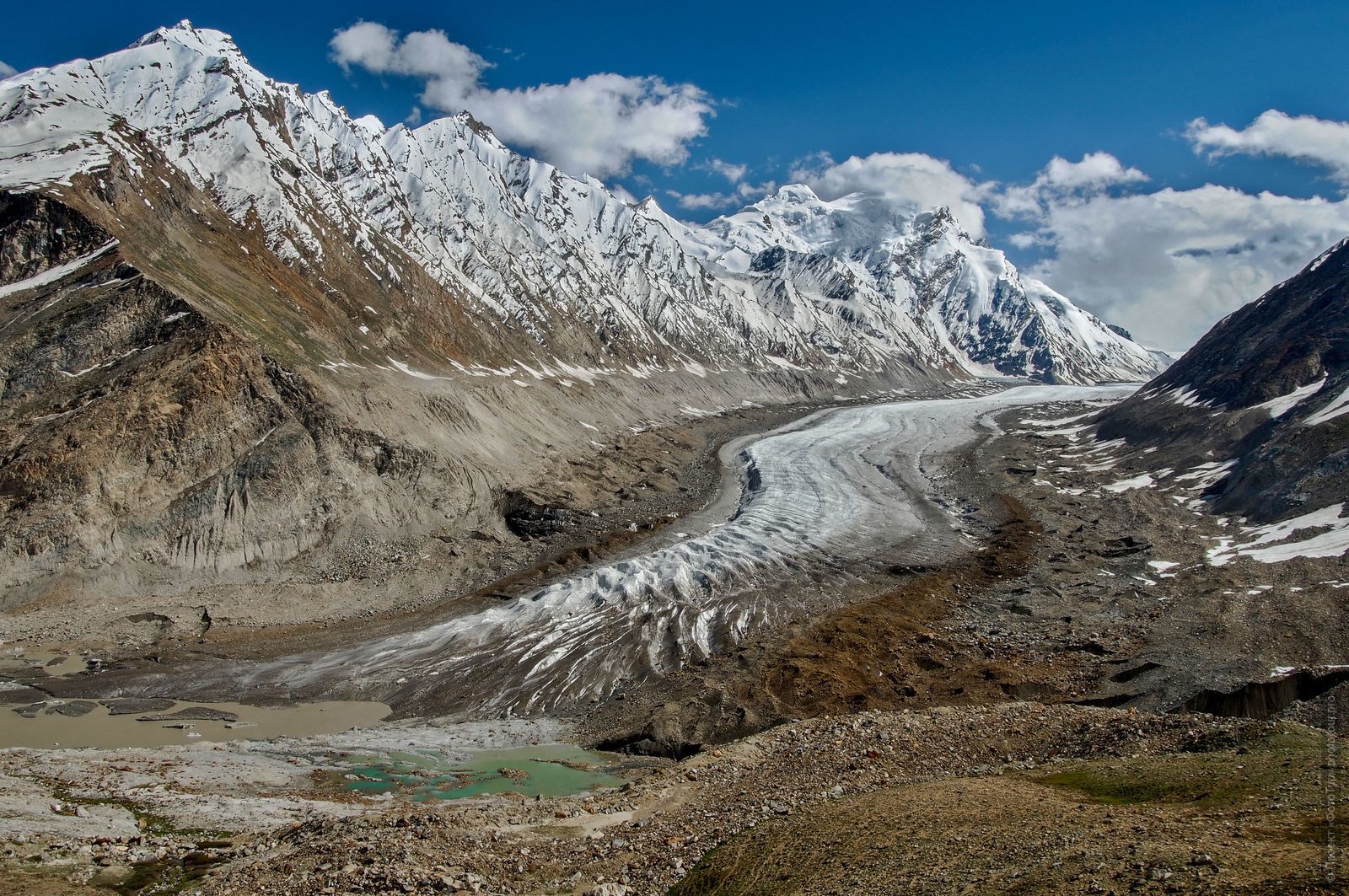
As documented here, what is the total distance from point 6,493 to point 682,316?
130 meters

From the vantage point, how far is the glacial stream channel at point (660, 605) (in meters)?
35.3

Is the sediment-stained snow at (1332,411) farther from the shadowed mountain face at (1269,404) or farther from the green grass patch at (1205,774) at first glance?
the green grass patch at (1205,774)

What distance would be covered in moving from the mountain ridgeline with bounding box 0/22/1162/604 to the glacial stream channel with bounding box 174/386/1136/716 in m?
10.4

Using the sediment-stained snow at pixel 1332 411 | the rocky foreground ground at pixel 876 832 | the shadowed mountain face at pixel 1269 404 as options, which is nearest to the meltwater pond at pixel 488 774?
the rocky foreground ground at pixel 876 832

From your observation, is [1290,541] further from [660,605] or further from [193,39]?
[193,39]

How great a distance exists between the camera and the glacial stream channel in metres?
35.3

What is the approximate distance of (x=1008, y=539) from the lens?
5681 centimetres

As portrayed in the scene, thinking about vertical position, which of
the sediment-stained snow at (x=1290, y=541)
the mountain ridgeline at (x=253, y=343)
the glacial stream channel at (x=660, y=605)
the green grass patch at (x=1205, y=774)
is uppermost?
the mountain ridgeline at (x=253, y=343)

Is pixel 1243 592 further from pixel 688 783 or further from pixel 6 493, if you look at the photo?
pixel 6 493

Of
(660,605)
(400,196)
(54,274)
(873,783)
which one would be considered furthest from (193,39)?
(873,783)

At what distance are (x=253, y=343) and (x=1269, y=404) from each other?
92.5 m

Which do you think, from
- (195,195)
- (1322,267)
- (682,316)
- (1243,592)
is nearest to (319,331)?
(195,195)

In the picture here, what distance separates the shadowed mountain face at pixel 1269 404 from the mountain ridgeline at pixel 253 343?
58.2m

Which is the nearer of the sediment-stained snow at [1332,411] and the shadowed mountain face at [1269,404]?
the shadowed mountain face at [1269,404]
